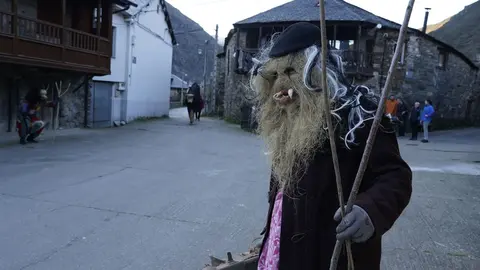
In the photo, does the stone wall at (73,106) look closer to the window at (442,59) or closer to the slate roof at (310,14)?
the slate roof at (310,14)

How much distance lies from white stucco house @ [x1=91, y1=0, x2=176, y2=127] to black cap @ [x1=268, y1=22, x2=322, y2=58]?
620 inches

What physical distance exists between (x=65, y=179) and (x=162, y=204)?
2.24 m

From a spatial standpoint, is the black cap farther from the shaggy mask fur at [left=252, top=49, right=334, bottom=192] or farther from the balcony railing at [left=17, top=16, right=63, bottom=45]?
the balcony railing at [left=17, top=16, right=63, bottom=45]

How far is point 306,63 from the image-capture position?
1.75 m

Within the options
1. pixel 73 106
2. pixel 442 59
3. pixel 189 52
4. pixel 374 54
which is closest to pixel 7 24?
pixel 73 106

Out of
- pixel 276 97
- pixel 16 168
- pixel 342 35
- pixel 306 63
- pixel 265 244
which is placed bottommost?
pixel 16 168

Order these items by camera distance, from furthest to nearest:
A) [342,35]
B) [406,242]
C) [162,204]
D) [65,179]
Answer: [342,35] → [65,179] → [162,204] → [406,242]

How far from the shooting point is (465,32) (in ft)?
108

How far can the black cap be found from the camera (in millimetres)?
1789

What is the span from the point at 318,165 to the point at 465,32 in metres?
36.9

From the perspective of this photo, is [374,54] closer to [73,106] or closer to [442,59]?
[442,59]

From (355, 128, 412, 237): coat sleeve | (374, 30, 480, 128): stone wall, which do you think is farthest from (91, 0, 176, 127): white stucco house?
(355, 128, 412, 237): coat sleeve

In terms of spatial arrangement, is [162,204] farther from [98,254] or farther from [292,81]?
[292,81]

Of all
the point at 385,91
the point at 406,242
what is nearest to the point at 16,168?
the point at 406,242
